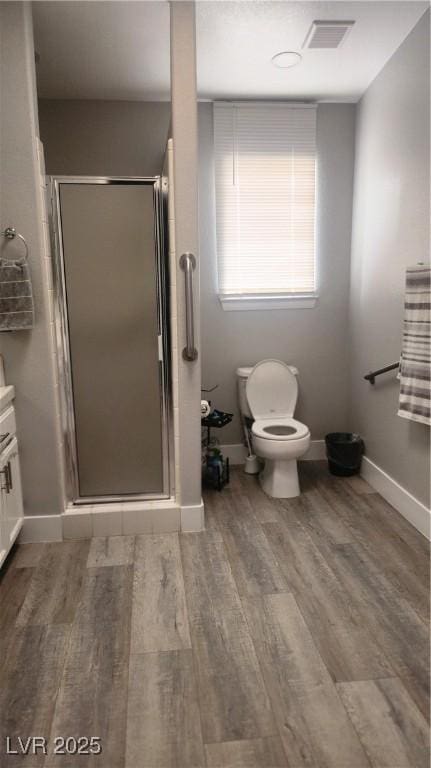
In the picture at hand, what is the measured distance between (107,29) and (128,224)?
3.03ft

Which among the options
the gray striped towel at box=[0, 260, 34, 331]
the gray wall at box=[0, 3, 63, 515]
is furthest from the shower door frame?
the gray striped towel at box=[0, 260, 34, 331]

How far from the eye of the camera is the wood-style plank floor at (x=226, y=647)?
5.15 feet

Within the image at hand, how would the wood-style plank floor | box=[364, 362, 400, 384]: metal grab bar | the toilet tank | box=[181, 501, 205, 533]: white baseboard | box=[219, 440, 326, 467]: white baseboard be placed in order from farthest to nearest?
1. box=[219, 440, 326, 467]: white baseboard
2. the toilet tank
3. box=[364, 362, 400, 384]: metal grab bar
4. box=[181, 501, 205, 533]: white baseboard
5. the wood-style plank floor

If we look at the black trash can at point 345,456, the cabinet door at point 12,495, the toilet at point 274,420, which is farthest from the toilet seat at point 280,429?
the cabinet door at point 12,495

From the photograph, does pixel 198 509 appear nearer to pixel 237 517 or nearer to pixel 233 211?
pixel 237 517

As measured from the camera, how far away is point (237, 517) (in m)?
3.06

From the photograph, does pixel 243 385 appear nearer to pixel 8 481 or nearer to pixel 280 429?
pixel 280 429

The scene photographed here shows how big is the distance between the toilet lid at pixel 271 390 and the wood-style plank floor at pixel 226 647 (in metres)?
0.93

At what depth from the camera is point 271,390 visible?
3.69 meters

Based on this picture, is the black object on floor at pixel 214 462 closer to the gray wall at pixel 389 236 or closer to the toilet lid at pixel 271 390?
the toilet lid at pixel 271 390

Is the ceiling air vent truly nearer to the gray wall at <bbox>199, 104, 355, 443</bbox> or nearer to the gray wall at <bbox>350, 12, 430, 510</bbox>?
the gray wall at <bbox>350, 12, 430, 510</bbox>

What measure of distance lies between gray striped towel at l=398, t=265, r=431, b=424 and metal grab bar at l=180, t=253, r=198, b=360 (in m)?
1.10

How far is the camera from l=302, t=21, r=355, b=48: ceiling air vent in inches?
103

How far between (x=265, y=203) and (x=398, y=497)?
209cm
